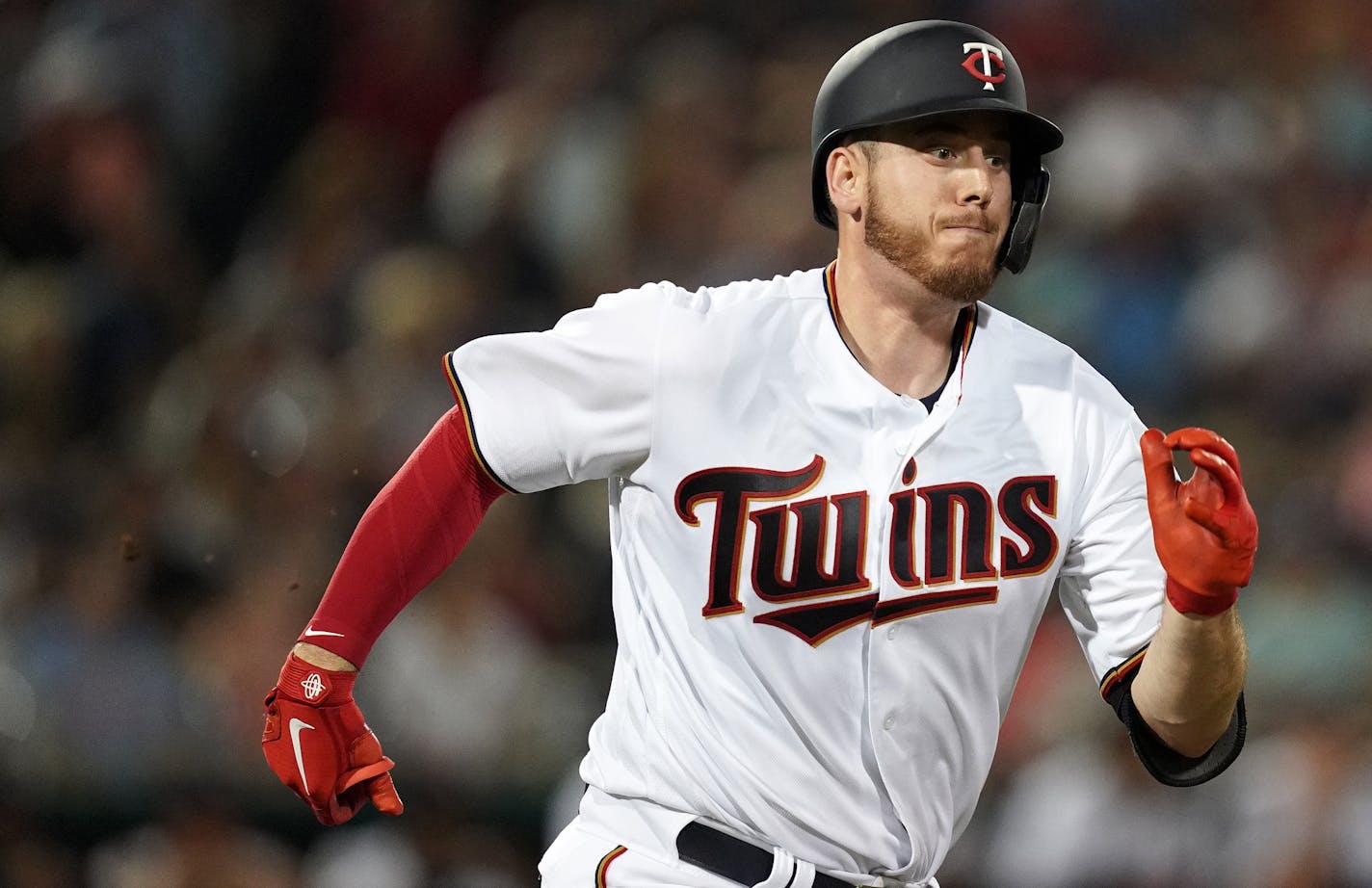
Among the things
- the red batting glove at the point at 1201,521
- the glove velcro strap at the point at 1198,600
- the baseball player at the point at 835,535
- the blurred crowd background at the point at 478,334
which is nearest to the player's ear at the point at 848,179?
the baseball player at the point at 835,535

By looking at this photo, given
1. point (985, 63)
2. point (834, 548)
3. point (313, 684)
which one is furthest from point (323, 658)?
point (985, 63)

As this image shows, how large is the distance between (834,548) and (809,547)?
0.13 feet

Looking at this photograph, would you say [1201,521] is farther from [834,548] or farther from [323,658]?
[323,658]

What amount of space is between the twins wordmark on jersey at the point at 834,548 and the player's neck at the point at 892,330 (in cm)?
18

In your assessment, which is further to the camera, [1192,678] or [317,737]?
[317,737]

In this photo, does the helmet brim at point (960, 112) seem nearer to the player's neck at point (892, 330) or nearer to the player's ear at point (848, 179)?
the player's ear at point (848, 179)

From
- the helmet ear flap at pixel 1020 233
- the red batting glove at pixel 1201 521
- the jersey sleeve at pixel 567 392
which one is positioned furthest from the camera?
the helmet ear flap at pixel 1020 233

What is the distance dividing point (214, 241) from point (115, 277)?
34cm

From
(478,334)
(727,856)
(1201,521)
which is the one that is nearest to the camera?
(1201,521)

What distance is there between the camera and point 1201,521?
214 centimetres

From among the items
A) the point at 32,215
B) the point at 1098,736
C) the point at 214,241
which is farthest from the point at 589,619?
the point at 32,215

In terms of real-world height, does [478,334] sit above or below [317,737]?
above

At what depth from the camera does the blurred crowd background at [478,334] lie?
453 centimetres

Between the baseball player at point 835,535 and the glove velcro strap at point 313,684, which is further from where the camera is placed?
the glove velcro strap at point 313,684
